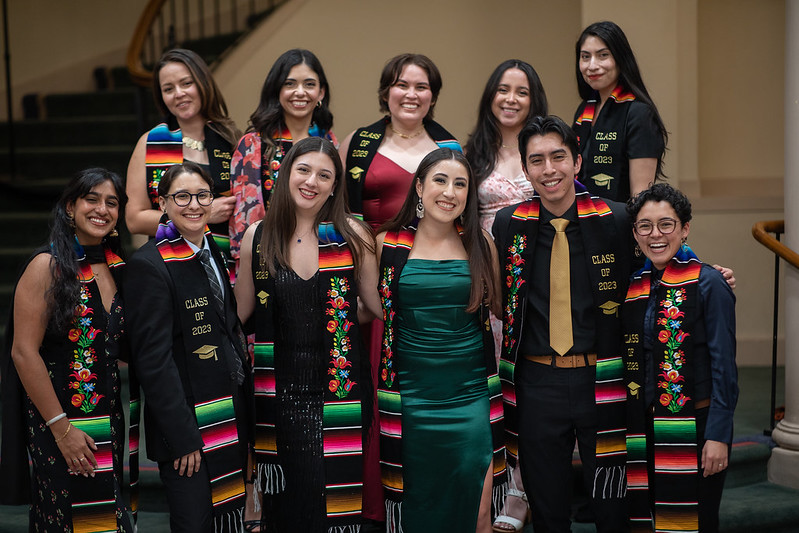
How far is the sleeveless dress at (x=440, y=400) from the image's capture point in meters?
3.28

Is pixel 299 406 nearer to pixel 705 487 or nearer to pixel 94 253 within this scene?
pixel 94 253

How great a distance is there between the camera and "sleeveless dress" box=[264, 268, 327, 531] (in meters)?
3.23

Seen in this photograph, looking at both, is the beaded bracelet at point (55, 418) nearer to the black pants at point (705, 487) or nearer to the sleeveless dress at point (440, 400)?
the sleeveless dress at point (440, 400)

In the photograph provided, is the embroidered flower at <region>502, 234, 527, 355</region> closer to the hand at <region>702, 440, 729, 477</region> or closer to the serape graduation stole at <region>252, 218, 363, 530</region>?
the serape graduation stole at <region>252, 218, 363, 530</region>

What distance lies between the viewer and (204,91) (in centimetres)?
385

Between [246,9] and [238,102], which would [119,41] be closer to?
[246,9]

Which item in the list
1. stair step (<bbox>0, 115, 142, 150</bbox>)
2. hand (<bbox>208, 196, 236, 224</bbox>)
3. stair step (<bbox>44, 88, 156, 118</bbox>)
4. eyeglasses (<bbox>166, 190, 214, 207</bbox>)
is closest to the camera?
eyeglasses (<bbox>166, 190, 214, 207</bbox>)

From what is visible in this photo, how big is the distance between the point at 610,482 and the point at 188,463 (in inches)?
57.6

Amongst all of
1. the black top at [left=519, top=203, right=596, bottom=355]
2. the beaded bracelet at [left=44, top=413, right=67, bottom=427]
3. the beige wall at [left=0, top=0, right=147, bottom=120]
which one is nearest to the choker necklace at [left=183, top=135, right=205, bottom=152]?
the beaded bracelet at [left=44, top=413, right=67, bottom=427]

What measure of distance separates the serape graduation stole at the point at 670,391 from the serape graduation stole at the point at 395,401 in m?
0.47

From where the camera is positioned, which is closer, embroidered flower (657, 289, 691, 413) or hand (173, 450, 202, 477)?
hand (173, 450, 202, 477)

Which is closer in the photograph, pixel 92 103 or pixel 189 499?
pixel 189 499

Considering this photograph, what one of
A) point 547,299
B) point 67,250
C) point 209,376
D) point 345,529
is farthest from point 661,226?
point 67,250

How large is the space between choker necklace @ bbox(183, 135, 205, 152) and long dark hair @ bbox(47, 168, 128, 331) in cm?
66
